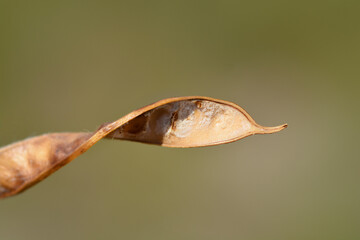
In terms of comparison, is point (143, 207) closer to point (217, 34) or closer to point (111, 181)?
point (111, 181)

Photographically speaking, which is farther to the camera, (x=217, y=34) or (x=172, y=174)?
(x=217, y=34)

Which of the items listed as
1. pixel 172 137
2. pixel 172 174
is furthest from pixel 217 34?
pixel 172 137

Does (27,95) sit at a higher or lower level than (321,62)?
Answer: lower

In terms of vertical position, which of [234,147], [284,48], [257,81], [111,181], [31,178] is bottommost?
[111,181]

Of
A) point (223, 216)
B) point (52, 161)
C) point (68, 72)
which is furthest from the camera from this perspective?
Answer: point (68, 72)

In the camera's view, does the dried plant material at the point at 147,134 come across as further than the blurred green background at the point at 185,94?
No
